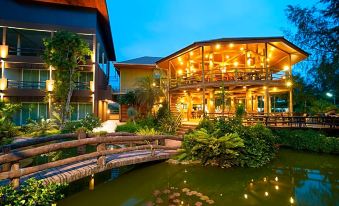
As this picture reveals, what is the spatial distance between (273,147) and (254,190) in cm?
459

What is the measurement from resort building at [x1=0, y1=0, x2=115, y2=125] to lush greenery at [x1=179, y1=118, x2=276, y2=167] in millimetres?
14371

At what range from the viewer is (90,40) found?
2291cm

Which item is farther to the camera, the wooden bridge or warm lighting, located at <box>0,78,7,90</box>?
warm lighting, located at <box>0,78,7,90</box>

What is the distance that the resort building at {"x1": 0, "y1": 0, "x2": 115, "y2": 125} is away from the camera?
19.5 meters

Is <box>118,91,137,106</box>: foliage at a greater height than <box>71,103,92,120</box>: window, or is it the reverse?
<box>118,91,137,106</box>: foliage

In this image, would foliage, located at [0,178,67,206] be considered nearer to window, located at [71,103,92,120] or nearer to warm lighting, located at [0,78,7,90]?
window, located at [71,103,92,120]

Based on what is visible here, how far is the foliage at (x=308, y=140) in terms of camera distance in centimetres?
1092

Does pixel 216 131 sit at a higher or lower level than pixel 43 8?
lower

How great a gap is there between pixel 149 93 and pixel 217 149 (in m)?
11.8

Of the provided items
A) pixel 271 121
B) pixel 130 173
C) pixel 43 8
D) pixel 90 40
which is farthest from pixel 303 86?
pixel 43 8

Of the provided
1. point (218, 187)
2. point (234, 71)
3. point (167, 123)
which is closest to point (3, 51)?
point (167, 123)

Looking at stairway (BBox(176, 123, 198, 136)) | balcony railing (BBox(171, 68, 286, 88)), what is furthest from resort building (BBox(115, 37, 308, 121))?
stairway (BBox(176, 123, 198, 136))

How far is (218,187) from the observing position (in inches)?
246

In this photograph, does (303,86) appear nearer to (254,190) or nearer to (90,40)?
(254,190)
